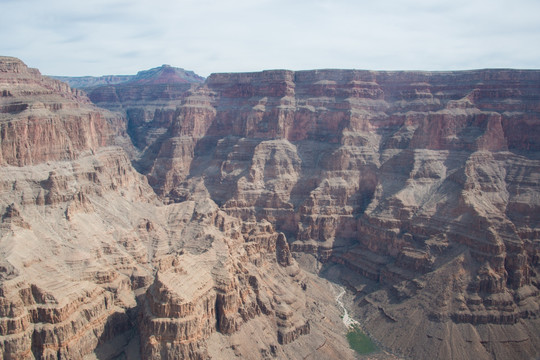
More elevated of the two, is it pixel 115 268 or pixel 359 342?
pixel 115 268

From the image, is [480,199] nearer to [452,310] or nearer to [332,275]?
[452,310]

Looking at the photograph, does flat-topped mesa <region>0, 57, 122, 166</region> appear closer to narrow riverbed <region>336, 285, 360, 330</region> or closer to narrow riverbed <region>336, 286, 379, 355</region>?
narrow riverbed <region>336, 285, 360, 330</region>

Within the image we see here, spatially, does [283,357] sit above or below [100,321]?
below

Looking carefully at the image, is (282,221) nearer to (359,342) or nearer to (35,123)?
(359,342)

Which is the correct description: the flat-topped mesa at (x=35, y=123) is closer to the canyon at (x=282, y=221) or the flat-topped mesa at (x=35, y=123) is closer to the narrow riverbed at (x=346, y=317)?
the canyon at (x=282, y=221)

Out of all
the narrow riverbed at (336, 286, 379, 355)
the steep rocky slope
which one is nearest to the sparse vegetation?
the narrow riverbed at (336, 286, 379, 355)

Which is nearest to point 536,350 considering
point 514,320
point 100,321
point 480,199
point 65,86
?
point 514,320

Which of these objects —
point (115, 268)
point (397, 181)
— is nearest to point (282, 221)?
point (397, 181)
